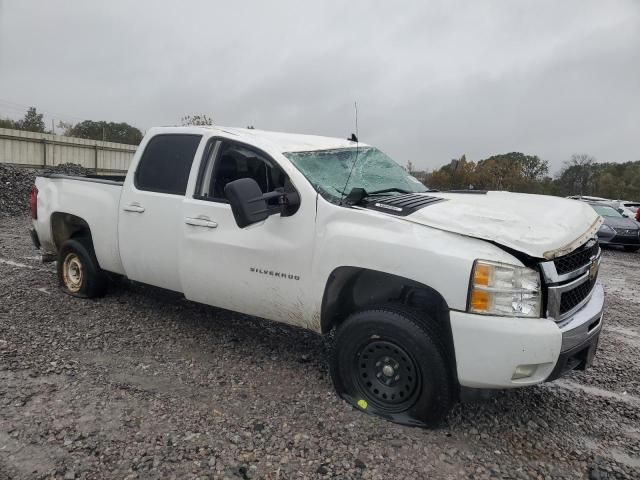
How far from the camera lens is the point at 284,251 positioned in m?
3.51

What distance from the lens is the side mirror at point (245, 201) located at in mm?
3117

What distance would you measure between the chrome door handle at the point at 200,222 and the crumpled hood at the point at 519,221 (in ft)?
5.34

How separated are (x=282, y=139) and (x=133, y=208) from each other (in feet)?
5.06

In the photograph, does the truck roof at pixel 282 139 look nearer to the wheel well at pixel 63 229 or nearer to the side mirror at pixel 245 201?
the side mirror at pixel 245 201

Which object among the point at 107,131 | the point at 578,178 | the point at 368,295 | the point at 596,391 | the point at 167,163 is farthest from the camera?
the point at 578,178

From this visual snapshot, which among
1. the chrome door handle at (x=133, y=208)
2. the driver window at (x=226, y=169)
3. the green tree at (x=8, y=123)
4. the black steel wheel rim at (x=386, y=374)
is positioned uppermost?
the green tree at (x=8, y=123)

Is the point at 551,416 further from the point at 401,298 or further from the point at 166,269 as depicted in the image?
the point at 166,269

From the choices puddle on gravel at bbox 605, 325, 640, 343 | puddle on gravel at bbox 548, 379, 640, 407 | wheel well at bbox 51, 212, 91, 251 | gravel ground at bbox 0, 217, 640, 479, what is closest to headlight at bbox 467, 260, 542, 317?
gravel ground at bbox 0, 217, 640, 479

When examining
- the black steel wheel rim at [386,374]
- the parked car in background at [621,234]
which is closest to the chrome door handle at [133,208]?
the black steel wheel rim at [386,374]

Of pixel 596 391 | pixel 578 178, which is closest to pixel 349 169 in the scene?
pixel 596 391

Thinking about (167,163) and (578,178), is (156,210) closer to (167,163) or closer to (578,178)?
(167,163)

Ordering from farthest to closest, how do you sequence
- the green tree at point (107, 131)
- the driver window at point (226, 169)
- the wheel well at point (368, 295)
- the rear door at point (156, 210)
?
the green tree at point (107, 131)
the rear door at point (156, 210)
the driver window at point (226, 169)
the wheel well at point (368, 295)

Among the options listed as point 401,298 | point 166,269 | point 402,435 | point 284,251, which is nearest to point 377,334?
point 401,298

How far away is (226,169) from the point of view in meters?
4.11
